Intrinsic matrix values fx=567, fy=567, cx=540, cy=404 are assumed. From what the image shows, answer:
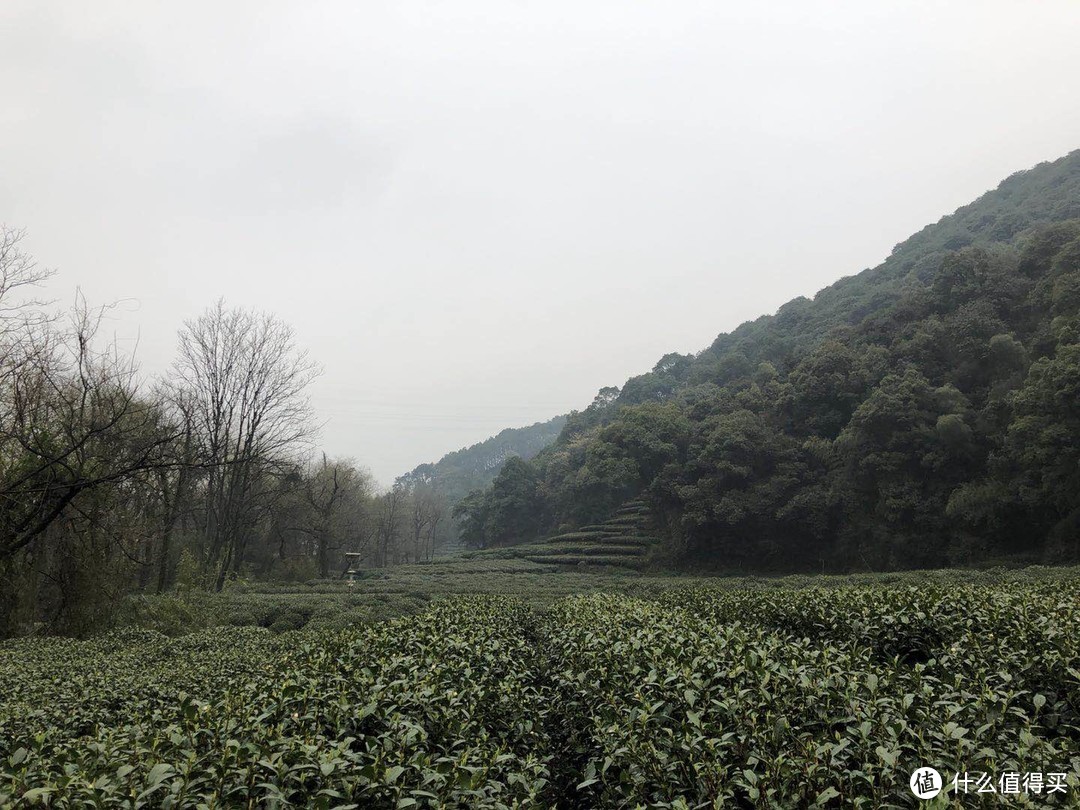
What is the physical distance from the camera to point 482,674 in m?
4.60

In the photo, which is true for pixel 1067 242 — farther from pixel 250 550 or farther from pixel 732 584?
pixel 250 550

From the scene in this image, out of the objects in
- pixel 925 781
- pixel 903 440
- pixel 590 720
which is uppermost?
pixel 903 440

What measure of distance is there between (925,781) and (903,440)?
2608 cm

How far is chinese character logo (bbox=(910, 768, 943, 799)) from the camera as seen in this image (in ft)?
7.30

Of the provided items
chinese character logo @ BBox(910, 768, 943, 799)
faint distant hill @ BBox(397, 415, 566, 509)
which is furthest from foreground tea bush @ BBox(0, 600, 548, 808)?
faint distant hill @ BBox(397, 415, 566, 509)

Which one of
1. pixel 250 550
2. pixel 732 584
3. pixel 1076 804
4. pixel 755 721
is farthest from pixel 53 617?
pixel 250 550

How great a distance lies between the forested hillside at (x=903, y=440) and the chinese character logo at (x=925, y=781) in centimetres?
→ 2202

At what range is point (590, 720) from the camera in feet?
12.6

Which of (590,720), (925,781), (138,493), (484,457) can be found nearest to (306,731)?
(590,720)

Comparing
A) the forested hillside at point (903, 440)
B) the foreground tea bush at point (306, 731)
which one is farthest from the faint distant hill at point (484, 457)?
the foreground tea bush at point (306, 731)

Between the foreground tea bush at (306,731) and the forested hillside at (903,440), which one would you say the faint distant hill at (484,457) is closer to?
the forested hillside at (903,440)

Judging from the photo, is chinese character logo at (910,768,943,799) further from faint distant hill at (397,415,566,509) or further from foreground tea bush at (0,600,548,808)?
faint distant hill at (397,415,566,509)

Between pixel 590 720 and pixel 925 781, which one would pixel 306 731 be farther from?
pixel 925 781

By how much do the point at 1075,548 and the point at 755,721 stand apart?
24.2 meters
